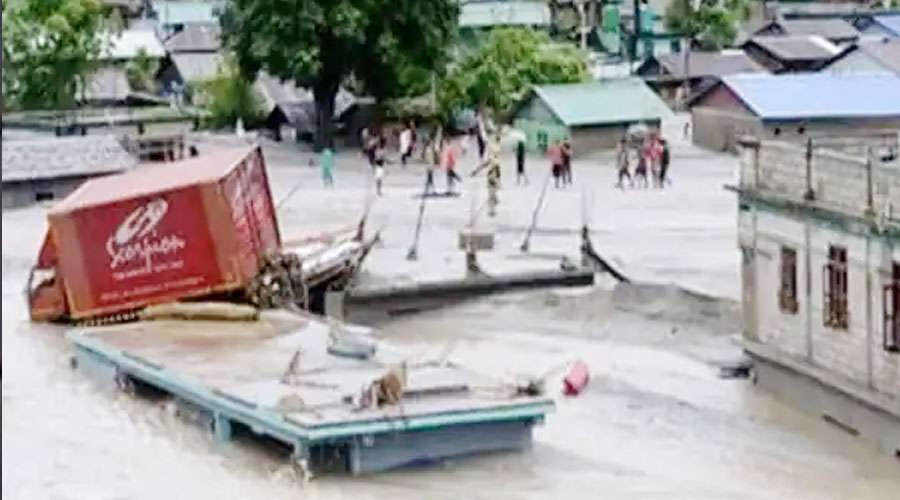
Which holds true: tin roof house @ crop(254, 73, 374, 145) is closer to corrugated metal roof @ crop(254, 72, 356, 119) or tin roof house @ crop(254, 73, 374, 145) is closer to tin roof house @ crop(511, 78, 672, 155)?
corrugated metal roof @ crop(254, 72, 356, 119)

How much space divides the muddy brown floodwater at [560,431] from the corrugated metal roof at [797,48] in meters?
47.0

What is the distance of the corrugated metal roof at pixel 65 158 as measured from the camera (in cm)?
Answer: 4488

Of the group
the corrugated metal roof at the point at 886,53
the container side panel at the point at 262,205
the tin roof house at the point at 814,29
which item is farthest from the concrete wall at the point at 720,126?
the tin roof house at the point at 814,29

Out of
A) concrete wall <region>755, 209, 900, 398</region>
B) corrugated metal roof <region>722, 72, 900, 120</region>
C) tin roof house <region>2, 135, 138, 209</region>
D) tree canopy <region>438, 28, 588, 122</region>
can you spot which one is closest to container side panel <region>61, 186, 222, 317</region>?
concrete wall <region>755, 209, 900, 398</region>

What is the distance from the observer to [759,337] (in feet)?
73.2

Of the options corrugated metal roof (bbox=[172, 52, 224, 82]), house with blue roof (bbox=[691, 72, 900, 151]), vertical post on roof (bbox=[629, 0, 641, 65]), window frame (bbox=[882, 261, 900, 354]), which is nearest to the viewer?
window frame (bbox=[882, 261, 900, 354])

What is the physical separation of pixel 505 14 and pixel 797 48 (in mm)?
15490

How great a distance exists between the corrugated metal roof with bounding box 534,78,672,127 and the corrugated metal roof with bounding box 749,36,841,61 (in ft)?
56.2

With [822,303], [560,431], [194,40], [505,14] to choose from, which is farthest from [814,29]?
[560,431]

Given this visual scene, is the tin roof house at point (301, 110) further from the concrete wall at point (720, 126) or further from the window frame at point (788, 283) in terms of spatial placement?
the window frame at point (788, 283)

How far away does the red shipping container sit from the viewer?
1024 inches

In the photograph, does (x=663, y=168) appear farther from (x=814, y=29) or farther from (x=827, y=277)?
(x=814, y=29)

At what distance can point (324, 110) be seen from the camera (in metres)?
54.2

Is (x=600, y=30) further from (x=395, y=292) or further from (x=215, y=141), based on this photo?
(x=395, y=292)
